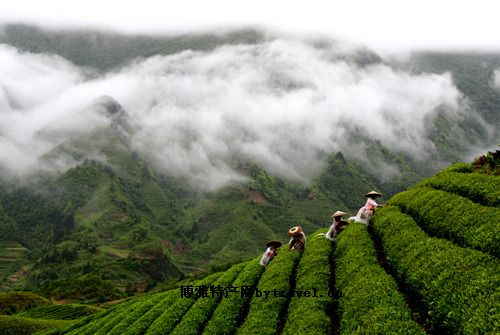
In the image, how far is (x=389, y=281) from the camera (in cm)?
2067

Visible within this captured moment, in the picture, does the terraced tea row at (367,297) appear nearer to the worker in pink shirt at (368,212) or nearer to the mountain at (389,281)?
the mountain at (389,281)

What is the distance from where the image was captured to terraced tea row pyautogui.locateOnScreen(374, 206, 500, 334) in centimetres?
1444

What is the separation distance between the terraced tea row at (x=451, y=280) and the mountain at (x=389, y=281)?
0.04 m

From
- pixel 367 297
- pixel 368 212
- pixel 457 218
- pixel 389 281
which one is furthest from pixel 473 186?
pixel 367 297

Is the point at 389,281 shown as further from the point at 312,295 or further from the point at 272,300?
the point at 272,300

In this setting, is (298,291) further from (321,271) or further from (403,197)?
(403,197)

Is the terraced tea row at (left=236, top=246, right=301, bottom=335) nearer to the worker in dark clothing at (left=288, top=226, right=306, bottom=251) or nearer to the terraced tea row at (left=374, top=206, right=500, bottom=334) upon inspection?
the worker in dark clothing at (left=288, top=226, right=306, bottom=251)

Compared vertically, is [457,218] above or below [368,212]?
above

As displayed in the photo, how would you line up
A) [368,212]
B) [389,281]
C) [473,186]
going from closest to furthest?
1. [389,281]
2. [473,186]
3. [368,212]

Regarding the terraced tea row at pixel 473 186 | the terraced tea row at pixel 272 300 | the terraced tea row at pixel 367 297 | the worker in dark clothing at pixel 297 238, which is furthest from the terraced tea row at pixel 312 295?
the terraced tea row at pixel 473 186

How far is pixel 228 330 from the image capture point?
2431 cm

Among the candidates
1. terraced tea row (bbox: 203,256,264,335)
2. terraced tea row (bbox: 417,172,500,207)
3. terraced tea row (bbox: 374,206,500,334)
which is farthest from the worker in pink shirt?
terraced tea row (bbox: 203,256,264,335)

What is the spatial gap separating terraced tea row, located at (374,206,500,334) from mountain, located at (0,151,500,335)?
0.14 ft

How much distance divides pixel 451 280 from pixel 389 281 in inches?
152
